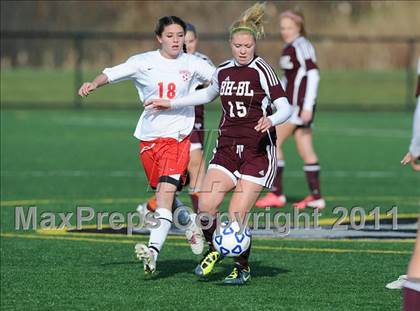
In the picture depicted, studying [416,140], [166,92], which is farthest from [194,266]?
[416,140]

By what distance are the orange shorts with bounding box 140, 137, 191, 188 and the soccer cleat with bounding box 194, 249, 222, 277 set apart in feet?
2.49

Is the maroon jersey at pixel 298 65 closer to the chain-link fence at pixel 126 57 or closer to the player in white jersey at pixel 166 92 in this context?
the player in white jersey at pixel 166 92

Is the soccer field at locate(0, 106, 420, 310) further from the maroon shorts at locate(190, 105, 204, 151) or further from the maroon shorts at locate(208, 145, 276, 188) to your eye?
the maroon shorts at locate(208, 145, 276, 188)

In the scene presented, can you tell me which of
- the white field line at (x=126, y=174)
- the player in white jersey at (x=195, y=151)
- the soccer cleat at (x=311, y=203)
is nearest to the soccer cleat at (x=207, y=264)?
the player in white jersey at (x=195, y=151)

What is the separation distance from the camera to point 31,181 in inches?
620

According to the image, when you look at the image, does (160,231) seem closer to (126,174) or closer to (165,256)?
(165,256)

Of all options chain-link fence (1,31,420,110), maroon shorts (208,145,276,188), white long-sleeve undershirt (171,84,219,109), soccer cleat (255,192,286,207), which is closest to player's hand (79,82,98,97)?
white long-sleeve undershirt (171,84,219,109)

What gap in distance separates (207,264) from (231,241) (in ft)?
1.58

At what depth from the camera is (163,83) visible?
9117 mm

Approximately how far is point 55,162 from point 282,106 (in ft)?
34.8

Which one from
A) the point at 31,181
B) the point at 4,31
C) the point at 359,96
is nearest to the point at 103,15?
the point at 4,31

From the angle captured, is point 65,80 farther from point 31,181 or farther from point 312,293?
point 312,293

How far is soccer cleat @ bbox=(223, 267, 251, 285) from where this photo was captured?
838 cm

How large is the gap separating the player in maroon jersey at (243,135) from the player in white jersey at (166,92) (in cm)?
48
